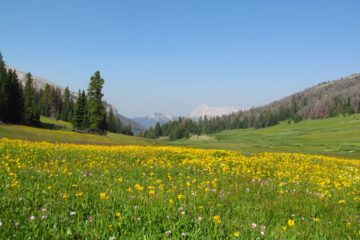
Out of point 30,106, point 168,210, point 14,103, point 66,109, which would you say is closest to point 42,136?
point 14,103

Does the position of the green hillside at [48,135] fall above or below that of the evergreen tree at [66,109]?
below

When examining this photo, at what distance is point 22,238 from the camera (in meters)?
4.07

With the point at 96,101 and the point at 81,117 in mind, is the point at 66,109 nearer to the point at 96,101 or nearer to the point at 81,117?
the point at 81,117

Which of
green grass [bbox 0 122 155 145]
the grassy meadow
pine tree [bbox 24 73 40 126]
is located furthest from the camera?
pine tree [bbox 24 73 40 126]

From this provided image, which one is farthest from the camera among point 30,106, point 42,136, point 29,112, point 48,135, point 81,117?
point 81,117

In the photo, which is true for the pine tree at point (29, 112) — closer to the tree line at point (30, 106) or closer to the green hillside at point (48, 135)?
the tree line at point (30, 106)

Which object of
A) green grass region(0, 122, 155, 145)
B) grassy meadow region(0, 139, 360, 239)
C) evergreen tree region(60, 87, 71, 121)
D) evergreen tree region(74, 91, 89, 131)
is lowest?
grassy meadow region(0, 139, 360, 239)

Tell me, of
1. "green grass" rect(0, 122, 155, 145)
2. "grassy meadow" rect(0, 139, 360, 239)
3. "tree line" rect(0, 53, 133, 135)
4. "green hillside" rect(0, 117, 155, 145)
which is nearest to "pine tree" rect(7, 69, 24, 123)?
"tree line" rect(0, 53, 133, 135)

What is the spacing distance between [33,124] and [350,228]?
10095cm

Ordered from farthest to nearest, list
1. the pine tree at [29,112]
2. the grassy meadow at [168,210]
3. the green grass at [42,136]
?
the pine tree at [29,112] < the green grass at [42,136] < the grassy meadow at [168,210]

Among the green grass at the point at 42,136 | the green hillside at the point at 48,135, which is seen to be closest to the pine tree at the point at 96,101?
the green hillside at the point at 48,135

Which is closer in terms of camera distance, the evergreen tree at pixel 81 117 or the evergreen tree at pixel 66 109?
the evergreen tree at pixel 81 117

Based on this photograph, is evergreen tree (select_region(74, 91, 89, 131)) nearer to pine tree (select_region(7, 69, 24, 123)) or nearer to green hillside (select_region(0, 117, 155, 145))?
pine tree (select_region(7, 69, 24, 123))

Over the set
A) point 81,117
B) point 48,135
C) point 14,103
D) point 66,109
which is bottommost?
point 48,135
